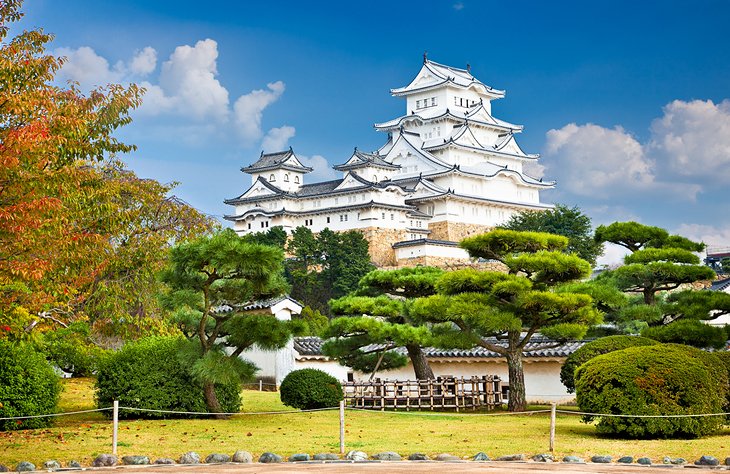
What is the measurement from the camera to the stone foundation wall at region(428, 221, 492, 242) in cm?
7805

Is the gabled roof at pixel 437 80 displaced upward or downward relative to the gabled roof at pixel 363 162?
upward

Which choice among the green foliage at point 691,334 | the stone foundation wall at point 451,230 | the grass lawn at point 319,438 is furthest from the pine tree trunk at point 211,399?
the stone foundation wall at point 451,230

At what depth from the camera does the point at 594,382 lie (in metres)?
18.3

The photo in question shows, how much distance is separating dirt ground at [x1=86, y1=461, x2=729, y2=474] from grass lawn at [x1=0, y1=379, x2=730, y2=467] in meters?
0.96

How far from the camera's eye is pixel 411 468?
550 inches

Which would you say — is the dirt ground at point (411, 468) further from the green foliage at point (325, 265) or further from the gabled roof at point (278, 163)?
the gabled roof at point (278, 163)

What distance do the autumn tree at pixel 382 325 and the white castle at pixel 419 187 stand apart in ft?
144

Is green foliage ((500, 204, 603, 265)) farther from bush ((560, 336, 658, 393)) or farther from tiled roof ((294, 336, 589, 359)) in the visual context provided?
bush ((560, 336, 658, 393))

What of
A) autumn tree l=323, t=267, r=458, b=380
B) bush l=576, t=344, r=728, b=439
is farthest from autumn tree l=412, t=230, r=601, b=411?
bush l=576, t=344, r=728, b=439

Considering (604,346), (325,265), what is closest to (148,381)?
(604,346)

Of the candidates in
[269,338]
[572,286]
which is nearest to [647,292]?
[572,286]

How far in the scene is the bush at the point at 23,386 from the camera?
60.8 feet

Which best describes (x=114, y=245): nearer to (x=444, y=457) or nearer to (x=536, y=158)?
(x=444, y=457)

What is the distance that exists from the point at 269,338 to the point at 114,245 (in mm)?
8046
